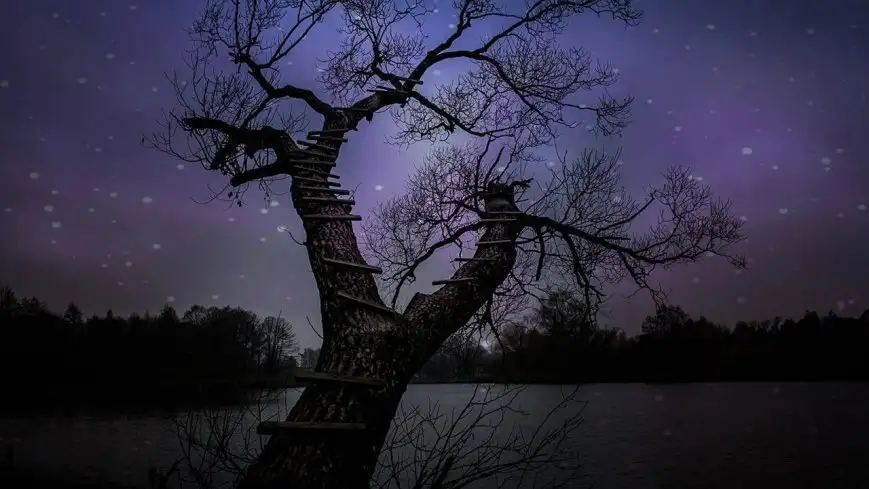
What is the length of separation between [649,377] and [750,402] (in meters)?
27.3

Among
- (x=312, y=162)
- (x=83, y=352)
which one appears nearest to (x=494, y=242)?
(x=312, y=162)

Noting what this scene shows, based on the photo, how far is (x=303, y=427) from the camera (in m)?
1.99

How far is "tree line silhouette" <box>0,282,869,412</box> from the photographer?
379cm

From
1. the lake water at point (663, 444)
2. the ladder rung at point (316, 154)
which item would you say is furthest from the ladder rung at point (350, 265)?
the lake water at point (663, 444)

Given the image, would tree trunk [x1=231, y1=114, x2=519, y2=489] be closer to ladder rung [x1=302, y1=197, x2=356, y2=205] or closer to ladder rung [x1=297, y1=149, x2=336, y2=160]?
ladder rung [x1=302, y1=197, x2=356, y2=205]

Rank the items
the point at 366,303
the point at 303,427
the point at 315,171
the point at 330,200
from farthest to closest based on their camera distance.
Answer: the point at 315,171
the point at 330,200
the point at 366,303
the point at 303,427

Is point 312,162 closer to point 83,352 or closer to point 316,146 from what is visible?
point 316,146

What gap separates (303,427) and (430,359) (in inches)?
44.7

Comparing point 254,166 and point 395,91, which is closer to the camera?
point 254,166

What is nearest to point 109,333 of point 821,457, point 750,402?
point 821,457

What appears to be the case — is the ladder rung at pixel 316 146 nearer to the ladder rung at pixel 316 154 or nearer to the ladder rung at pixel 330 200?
the ladder rung at pixel 316 154

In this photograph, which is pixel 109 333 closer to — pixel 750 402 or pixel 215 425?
pixel 215 425

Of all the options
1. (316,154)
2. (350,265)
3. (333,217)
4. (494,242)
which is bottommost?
(350,265)

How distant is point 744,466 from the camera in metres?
16.9
